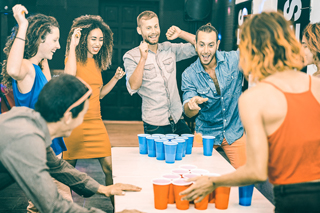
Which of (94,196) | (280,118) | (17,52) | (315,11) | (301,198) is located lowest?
(94,196)

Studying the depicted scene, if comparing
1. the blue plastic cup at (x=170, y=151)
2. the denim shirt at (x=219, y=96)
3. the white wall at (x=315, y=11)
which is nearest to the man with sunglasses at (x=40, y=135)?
the blue plastic cup at (x=170, y=151)

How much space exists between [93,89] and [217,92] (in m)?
1.06

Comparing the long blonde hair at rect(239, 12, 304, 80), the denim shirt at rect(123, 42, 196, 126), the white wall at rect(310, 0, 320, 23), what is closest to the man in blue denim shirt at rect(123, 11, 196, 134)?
the denim shirt at rect(123, 42, 196, 126)

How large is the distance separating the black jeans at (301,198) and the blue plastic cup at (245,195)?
0.26 metres

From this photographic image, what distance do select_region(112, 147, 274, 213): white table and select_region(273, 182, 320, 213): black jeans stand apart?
0.25 m

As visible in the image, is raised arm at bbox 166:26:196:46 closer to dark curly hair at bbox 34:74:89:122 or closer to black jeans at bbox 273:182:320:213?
dark curly hair at bbox 34:74:89:122

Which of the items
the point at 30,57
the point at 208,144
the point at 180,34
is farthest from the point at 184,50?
the point at 30,57

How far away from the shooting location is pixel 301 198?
113 centimetres

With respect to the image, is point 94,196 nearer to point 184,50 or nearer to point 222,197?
point 184,50

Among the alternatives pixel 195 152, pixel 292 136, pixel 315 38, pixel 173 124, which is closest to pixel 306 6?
pixel 315 38

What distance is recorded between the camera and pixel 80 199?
3367 mm

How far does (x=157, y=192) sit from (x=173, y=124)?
5.08ft

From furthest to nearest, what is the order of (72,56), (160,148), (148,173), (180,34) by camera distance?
(180,34) → (72,56) → (160,148) → (148,173)

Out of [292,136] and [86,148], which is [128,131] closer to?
[86,148]
